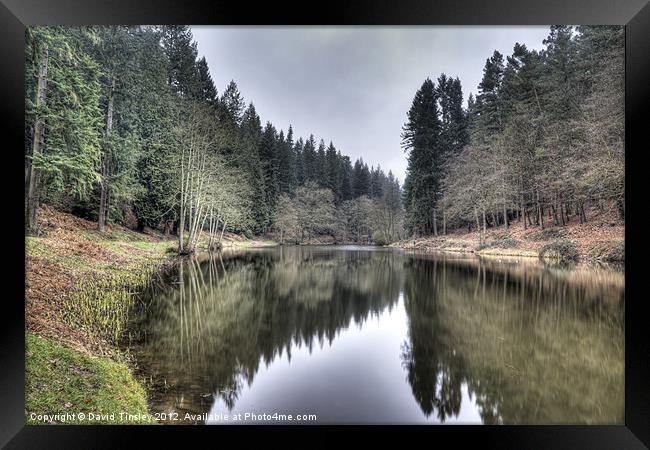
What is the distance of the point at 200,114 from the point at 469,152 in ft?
36.2

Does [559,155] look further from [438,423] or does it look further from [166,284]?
[166,284]

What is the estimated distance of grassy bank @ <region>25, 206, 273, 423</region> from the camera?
106 inches

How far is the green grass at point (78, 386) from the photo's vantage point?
263 cm

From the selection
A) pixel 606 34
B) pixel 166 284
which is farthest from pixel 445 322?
pixel 166 284

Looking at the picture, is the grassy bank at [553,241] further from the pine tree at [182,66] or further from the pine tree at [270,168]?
the pine tree at [270,168]

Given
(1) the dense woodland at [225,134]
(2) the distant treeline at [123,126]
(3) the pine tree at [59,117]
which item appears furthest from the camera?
(1) the dense woodland at [225,134]

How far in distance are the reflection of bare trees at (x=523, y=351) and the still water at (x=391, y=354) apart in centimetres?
2

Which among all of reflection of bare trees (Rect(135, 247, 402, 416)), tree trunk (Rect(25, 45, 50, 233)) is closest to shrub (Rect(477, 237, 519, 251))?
reflection of bare trees (Rect(135, 247, 402, 416))

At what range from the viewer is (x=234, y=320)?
16.8ft

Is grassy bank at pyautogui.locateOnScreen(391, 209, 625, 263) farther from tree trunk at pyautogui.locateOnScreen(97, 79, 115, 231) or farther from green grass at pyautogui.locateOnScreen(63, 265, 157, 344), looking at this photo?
tree trunk at pyautogui.locateOnScreen(97, 79, 115, 231)

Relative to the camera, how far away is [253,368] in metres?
3.48

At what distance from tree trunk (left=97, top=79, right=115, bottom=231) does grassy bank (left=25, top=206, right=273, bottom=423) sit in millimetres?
264

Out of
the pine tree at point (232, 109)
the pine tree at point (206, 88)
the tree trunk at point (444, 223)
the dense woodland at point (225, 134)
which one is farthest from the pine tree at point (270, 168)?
the tree trunk at point (444, 223)

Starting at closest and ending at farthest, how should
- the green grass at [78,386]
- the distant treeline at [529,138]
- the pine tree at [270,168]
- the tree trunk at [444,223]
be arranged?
the green grass at [78,386], the distant treeline at [529,138], the tree trunk at [444,223], the pine tree at [270,168]
